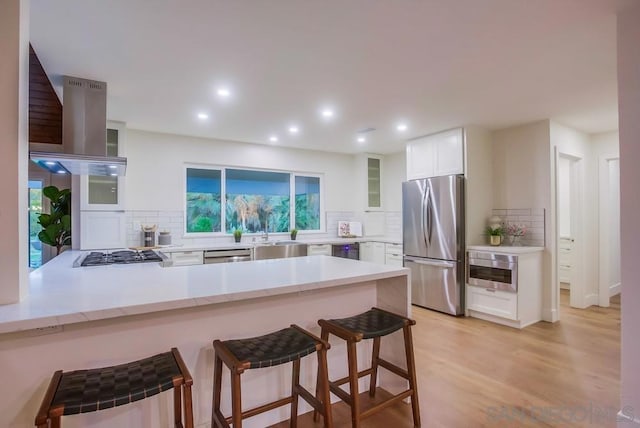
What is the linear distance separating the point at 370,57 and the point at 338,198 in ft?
12.4

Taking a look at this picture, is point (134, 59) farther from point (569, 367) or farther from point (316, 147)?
point (569, 367)

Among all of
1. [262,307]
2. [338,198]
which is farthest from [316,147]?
[262,307]

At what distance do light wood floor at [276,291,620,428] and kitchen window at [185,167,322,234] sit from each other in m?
2.76

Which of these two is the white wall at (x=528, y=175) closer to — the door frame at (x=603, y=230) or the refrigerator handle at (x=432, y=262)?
the refrigerator handle at (x=432, y=262)

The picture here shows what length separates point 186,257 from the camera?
4.09 m

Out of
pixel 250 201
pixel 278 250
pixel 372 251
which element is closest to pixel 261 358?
pixel 278 250

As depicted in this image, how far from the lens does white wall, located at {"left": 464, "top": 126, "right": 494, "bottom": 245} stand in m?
4.22

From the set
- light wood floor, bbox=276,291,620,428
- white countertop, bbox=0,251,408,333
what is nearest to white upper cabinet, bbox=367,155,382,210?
light wood floor, bbox=276,291,620,428

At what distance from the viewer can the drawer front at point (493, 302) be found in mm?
3748

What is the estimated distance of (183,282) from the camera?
1.81 m

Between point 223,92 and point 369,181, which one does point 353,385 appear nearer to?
point 223,92

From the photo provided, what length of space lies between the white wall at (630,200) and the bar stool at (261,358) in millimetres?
1694

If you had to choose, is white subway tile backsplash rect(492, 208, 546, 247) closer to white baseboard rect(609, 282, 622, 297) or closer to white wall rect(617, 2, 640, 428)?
white baseboard rect(609, 282, 622, 297)

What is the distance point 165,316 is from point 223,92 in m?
2.15
